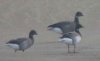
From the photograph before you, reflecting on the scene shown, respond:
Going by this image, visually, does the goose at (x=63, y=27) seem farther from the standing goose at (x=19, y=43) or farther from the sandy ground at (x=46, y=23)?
the standing goose at (x=19, y=43)

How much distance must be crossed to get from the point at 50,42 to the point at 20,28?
585 cm

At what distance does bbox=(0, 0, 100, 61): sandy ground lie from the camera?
17.9 metres

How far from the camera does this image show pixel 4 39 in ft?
76.9

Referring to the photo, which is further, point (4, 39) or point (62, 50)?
point (4, 39)

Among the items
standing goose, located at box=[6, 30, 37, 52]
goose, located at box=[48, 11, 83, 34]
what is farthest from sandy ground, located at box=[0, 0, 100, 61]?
goose, located at box=[48, 11, 83, 34]

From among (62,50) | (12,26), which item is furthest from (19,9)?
(62,50)

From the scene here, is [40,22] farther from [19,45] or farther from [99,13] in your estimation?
[19,45]

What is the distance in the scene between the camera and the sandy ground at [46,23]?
58.7ft

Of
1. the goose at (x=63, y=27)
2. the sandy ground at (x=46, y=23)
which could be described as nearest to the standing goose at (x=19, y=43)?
the sandy ground at (x=46, y=23)

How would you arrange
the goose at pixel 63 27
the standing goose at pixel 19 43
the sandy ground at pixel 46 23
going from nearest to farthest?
the standing goose at pixel 19 43 < the sandy ground at pixel 46 23 < the goose at pixel 63 27

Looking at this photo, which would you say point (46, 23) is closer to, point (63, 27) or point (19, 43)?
point (63, 27)

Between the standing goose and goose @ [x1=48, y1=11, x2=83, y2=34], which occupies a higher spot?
goose @ [x1=48, y1=11, x2=83, y2=34]

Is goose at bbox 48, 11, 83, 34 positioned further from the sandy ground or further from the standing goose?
the standing goose

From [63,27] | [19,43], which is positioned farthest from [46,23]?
[19,43]
